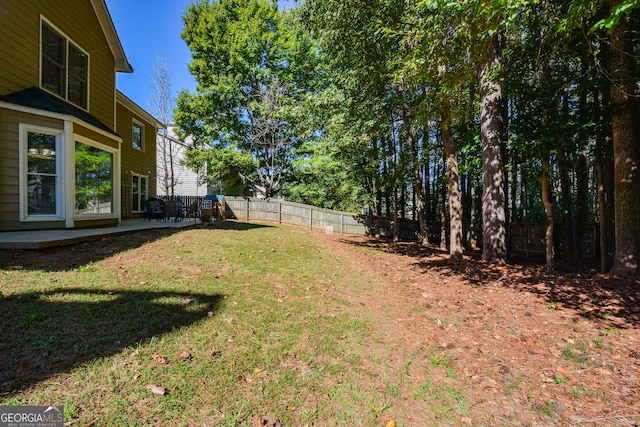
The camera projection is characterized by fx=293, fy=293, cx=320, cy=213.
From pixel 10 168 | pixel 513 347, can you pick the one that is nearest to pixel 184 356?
pixel 513 347

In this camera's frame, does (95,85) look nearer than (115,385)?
No

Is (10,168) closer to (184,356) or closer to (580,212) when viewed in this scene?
(184,356)

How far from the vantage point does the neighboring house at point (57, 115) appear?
6234 millimetres

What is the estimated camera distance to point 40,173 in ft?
21.8

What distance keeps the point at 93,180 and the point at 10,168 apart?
1.87 meters

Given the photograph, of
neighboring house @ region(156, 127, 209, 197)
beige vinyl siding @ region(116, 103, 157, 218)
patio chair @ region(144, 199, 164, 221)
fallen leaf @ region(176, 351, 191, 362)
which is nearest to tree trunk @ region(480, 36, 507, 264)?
fallen leaf @ region(176, 351, 191, 362)

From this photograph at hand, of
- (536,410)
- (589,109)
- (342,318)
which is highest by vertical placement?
(589,109)

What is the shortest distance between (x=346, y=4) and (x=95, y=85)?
795 cm

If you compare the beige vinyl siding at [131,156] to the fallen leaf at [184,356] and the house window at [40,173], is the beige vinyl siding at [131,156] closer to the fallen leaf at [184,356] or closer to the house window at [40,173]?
the house window at [40,173]

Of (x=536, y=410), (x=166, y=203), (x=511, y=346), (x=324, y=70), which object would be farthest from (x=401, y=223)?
(x=536, y=410)

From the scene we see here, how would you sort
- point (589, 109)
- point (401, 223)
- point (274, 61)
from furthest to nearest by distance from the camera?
point (274, 61), point (401, 223), point (589, 109)

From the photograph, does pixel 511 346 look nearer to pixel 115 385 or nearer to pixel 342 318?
pixel 342 318

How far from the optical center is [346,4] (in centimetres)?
780

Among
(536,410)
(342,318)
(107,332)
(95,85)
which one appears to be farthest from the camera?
(95,85)
